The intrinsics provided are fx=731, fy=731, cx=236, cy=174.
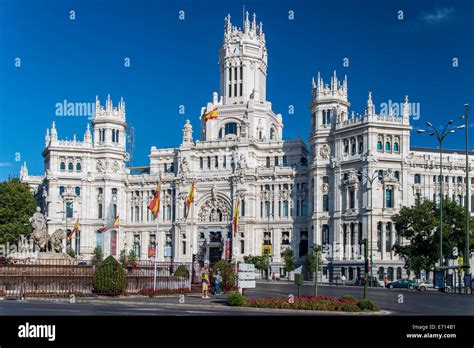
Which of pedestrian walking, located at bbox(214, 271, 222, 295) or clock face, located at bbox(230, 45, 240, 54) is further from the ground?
clock face, located at bbox(230, 45, 240, 54)

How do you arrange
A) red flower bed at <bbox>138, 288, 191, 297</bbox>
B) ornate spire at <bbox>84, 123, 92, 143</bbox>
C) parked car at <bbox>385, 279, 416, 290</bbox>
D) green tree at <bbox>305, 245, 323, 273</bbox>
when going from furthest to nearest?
1. ornate spire at <bbox>84, 123, 92, 143</bbox>
2. green tree at <bbox>305, 245, 323, 273</bbox>
3. parked car at <bbox>385, 279, 416, 290</bbox>
4. red flower bed at <bbox>138, 288, 191, 297</bbox>

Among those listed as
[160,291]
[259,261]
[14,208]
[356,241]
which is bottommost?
[259,261]

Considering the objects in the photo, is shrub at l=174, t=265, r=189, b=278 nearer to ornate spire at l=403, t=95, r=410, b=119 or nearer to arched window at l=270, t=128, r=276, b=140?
ornate spire at l=403, t=95, r=410, b=119

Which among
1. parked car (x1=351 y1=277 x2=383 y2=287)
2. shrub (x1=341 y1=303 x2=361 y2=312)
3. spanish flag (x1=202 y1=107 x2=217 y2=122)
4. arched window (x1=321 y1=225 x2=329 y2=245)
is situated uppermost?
spanish flag (x1=202 y1=107 x2=217 y2=122)

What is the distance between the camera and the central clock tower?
134m

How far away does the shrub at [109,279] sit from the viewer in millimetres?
46031

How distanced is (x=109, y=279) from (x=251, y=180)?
7580 cm

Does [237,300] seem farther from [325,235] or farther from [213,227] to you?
[213,227]

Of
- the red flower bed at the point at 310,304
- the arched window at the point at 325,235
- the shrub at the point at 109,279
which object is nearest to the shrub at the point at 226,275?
the shrub at the point at 109,279

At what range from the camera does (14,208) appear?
95938 millimetres

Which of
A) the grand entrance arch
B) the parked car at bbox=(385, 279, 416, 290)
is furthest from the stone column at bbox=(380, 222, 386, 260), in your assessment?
the grand entrance arch

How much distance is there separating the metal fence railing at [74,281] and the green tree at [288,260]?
56954 mm

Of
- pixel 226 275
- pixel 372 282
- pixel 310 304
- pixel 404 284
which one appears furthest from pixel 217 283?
pixel 372 282

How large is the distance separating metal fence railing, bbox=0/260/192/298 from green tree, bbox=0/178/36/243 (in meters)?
43.5
